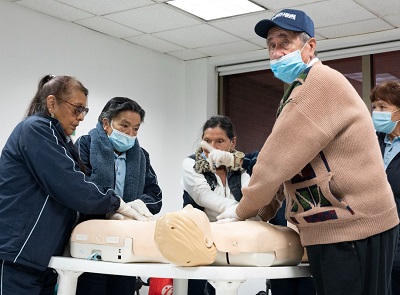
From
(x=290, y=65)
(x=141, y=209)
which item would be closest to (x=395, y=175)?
(x=290, y=65)

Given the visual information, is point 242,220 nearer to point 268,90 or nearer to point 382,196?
point 382,196

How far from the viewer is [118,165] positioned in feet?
8.33

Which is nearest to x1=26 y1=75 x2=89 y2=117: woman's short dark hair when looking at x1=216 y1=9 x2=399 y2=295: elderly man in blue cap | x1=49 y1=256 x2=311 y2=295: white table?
x1=49 y1=256 x2=311 y2=295: white table

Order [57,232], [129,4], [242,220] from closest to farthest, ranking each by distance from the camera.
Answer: [242,220], [57,232], [129,4]

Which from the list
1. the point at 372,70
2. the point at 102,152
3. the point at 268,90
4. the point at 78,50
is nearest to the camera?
the point at 102,152

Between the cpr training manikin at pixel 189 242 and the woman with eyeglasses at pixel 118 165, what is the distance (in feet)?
1.22

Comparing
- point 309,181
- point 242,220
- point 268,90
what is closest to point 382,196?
point 309,181

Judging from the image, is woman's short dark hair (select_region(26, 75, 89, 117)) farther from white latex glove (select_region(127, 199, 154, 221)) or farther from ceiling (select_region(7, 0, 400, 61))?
ceiling (select_region(7, 0, 400, 61))

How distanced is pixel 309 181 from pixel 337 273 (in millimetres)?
257

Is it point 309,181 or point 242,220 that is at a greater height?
point 309,181

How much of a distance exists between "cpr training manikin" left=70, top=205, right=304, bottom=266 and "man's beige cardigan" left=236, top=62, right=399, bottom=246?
0.16 meters

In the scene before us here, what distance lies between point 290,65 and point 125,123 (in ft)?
3.39

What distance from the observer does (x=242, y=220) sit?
179 cm

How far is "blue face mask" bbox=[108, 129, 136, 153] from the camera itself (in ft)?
8.34
